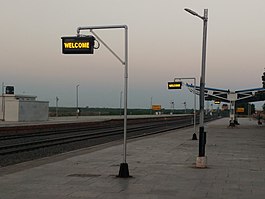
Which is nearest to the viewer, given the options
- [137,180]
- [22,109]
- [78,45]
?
→ [137,180]

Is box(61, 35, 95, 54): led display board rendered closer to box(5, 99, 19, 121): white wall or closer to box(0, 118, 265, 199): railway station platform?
A: box(0, 118, 265, 199): railway station platform

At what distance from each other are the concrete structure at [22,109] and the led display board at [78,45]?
4718cm

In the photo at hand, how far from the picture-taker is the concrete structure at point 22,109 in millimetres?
58250

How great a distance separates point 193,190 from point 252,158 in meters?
8.72

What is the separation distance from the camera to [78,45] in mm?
11844

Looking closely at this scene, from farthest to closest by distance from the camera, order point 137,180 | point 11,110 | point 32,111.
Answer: point 32,111
point 11,110
point 137,180

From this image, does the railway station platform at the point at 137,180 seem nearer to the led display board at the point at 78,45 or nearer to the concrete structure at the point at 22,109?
the led display board at the point at 78,45

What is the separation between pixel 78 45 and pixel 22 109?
49.0m

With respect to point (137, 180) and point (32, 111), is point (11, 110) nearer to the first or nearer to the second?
point (32, 111)

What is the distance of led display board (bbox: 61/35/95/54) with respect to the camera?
11758 mm

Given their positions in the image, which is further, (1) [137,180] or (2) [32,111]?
(2) [32,111]

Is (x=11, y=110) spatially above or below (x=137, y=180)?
above

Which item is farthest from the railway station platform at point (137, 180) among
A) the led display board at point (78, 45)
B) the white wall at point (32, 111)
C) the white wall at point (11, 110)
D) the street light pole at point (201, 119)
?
the white wall at point (32, 111)

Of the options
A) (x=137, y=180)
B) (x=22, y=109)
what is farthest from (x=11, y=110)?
(x=137, y=180)
